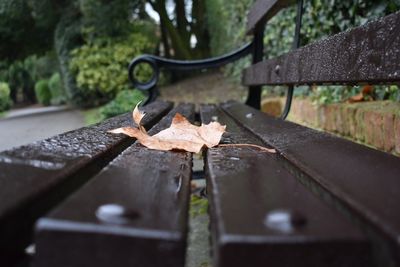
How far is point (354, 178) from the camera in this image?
0.70m

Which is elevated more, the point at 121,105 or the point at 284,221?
the point at 284,221

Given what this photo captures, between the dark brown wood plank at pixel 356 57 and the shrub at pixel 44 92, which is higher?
the dark brown wood plank at pixel 356 57

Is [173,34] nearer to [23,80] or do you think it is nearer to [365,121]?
[365,121]

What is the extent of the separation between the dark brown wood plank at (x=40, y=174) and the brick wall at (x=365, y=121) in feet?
4.04

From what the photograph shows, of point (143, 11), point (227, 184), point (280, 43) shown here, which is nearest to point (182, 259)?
point (227, 184)

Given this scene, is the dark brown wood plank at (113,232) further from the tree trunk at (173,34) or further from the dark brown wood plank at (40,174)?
the tree trunk at (173,34)

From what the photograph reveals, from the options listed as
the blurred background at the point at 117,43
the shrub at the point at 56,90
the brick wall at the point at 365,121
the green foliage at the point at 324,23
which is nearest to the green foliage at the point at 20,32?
the blurred background at the point at 117,43

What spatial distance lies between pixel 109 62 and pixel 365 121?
29.5 feet

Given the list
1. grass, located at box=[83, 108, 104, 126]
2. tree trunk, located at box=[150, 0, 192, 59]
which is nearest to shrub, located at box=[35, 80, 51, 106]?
tree trunk, located at box=[150, 0, 192, 59]

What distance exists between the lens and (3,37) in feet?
46.0

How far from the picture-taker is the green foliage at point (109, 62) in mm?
10641

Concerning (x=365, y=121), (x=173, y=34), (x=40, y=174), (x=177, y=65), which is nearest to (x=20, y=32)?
(x=173, y=34)

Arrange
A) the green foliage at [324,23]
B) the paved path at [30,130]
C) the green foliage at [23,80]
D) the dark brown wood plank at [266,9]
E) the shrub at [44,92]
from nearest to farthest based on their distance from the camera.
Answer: the dark brown wood plank at [266,9]
the green foliage at [324,23]
the paved path at [30,130]
the shrub at [44,92]
the green foliage at [23,80]

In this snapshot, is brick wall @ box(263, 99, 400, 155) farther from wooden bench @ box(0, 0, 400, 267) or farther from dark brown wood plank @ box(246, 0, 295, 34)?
wooden bench @ box(0, 0, 400, 267)
